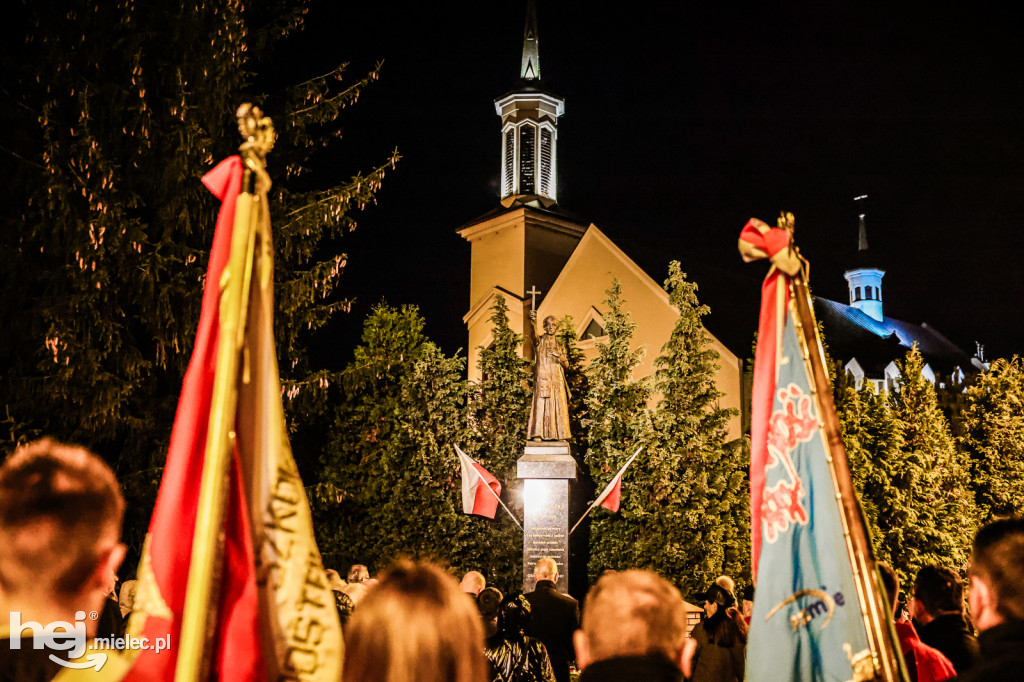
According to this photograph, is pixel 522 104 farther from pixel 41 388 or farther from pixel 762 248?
pixel 762 248

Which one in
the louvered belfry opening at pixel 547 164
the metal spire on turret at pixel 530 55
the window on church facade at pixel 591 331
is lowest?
the window on church facade at pixel 591 331

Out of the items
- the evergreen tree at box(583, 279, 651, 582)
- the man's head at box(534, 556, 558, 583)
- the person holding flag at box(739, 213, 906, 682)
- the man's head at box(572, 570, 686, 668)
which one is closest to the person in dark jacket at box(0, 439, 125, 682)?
the man's head at box(572, 570, 686, 668)

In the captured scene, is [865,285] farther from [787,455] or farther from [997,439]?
[787,455]

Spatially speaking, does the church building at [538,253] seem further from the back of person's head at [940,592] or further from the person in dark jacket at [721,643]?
the back of person's head at [940,592]

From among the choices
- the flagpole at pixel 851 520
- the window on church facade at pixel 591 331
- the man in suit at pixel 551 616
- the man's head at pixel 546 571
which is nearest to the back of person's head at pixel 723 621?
the man in suit at pixel 551 616

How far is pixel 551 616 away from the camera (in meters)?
7.87

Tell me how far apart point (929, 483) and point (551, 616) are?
901 inches

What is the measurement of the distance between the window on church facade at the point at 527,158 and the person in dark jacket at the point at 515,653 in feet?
111

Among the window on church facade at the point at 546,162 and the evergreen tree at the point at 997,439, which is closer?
the evergreen tree at the point at 997,439

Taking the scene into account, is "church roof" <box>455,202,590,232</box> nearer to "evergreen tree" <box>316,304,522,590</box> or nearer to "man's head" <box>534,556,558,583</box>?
"evergreen tree" <box>316,304,522,590</box>

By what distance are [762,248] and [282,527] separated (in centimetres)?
194

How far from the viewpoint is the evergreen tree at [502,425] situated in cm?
2362

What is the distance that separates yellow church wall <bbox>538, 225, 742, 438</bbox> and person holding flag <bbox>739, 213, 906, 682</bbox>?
2587 centimetres

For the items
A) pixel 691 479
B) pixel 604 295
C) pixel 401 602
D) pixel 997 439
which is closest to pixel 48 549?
pixel 401 602
